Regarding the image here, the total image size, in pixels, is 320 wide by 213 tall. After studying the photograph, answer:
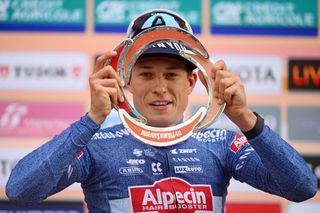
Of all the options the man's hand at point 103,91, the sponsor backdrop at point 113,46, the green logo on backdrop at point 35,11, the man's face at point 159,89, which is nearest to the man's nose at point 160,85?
the man's face at point 159,89

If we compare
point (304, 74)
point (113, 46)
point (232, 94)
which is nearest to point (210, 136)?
point (232, 94)

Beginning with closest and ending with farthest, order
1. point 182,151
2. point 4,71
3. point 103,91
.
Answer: point 103,91
point 182,151
point 4,71

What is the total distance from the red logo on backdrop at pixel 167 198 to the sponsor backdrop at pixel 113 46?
53.9 inches

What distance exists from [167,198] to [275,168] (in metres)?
0.30

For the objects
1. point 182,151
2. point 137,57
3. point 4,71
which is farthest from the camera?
point 4,71

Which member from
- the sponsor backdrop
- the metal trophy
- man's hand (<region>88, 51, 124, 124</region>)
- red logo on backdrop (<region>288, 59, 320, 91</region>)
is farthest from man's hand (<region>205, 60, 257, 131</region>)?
red logo on backdrop (<region>288, 59, 320, 91</region>)

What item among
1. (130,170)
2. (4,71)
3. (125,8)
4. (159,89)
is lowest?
(130,170)

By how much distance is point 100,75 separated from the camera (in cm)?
183

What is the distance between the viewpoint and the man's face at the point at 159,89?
1.97 meters

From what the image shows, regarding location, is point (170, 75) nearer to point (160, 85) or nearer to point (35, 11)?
point (160, 85)

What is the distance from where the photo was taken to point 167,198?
6.42 feet

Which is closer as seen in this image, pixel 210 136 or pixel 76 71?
pixel 210 136

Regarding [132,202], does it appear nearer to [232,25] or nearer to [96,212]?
[96,212]

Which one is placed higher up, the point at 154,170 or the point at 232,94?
the point at 232,94
